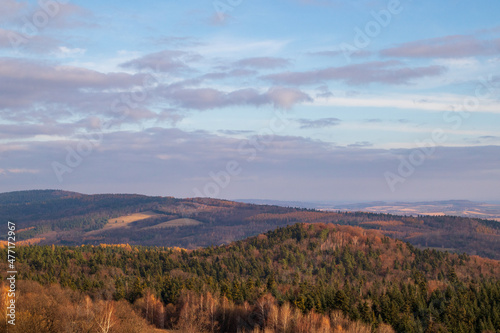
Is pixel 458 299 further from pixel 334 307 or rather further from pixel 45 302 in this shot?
pixel 45 302

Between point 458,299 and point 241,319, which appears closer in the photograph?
point 241,319

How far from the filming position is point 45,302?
299 feet

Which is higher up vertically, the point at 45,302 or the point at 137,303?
the point at 45,302

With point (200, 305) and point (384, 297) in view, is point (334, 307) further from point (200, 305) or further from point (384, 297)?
point (200, 305)

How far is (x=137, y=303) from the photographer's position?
13550cm

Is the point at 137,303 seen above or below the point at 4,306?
below

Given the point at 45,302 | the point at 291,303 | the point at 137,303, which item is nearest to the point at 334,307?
the point at 291,303

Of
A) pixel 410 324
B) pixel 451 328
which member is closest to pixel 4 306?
pixel 410 324

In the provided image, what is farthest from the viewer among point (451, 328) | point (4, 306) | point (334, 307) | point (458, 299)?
point (458, 299)

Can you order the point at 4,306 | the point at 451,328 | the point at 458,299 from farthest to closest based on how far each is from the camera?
the point at 458,299 → the point at 451,328 → the point at 4,306

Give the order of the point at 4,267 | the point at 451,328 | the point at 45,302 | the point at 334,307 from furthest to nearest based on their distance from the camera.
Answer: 1. the point at 4,267
2. the point at 334,307
3. the point at 451,328
4. the point at 45,302

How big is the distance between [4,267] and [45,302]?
107m

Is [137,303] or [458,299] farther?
[137,303]

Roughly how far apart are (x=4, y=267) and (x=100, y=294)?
63182 millimetres
